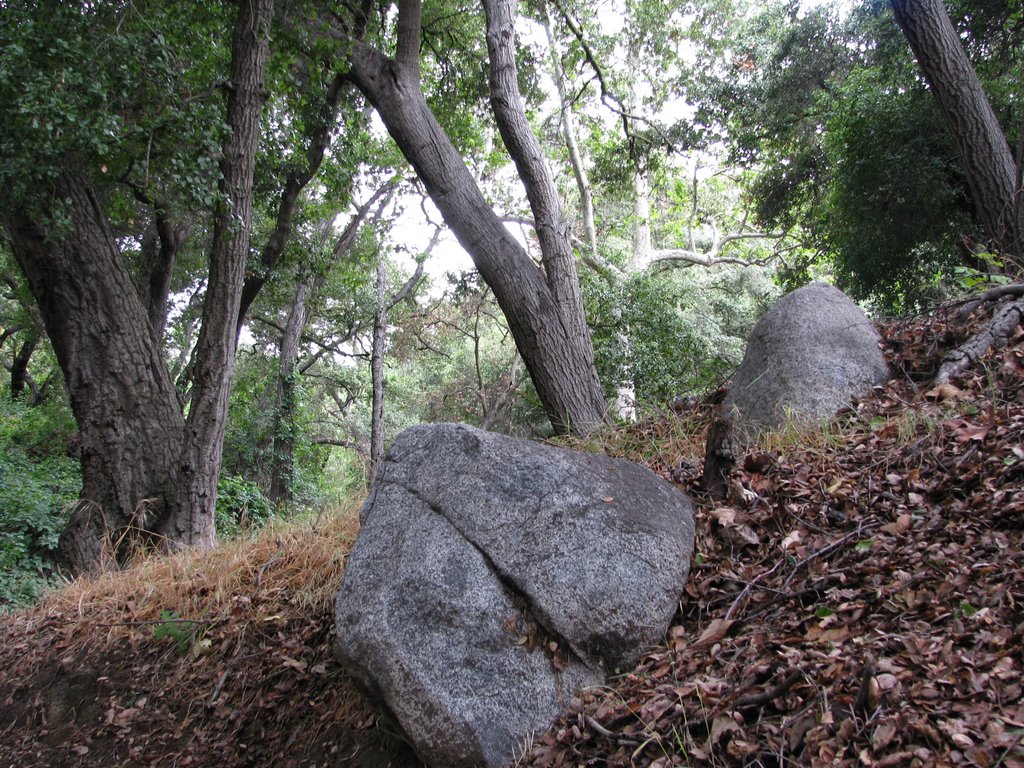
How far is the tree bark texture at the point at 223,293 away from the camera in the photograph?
5.96 meters

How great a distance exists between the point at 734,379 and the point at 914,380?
1245mm

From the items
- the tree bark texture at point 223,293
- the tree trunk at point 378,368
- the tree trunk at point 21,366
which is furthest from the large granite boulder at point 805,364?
the tree trunk at point 21,366

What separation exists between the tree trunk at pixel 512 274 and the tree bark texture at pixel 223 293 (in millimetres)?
1331

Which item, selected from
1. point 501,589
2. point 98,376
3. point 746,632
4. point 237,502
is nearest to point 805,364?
point 746,632

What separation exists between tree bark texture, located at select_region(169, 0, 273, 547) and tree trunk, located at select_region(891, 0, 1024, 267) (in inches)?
230

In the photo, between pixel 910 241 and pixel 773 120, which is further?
pixel 773 120

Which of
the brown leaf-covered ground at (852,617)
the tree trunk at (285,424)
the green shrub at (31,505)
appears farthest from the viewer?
the tree trunk at (285,424)

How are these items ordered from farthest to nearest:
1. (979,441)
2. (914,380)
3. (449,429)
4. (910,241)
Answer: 1. (910,241)
2. (914,380)
3. (449,429)
4. (979,441)

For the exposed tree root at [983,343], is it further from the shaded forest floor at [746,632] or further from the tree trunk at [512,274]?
the tree trunk at [512,274]

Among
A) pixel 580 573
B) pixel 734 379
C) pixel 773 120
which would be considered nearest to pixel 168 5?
pixel 734 379

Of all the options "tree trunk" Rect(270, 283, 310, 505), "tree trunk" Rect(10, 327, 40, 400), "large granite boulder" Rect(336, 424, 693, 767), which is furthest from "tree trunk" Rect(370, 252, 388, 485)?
"large granite boulder" Rect(336, 424, 693, 767)

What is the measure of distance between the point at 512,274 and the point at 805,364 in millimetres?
2636

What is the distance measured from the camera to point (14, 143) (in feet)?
16.7

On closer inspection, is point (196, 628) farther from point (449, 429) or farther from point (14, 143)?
point (14, 143)
